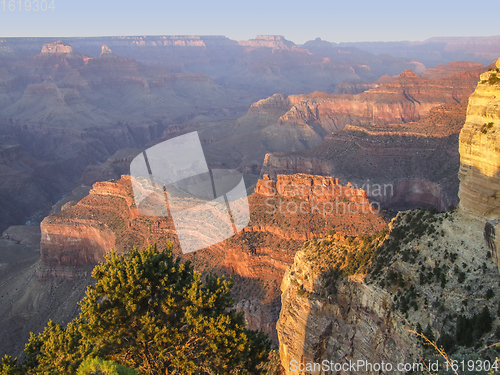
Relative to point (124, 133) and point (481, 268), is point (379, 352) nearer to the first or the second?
point (481, 268)

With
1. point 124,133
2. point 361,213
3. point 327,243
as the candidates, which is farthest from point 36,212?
point 327,243

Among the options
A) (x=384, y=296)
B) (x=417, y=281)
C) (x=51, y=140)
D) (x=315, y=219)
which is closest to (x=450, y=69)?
(x=51, y=140)

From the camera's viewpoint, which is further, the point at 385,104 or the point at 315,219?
the point at 385,104

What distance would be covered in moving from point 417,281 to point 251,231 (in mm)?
24619

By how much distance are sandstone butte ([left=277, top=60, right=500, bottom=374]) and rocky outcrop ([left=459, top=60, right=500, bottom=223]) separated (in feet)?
0.12

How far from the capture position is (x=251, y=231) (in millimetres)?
39875

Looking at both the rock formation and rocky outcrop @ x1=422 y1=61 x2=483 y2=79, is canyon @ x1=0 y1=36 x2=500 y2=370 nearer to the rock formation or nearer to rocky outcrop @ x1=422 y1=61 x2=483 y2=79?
the rock formation

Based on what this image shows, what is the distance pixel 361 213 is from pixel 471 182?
24321 millimetres

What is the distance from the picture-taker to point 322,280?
20.1 meters

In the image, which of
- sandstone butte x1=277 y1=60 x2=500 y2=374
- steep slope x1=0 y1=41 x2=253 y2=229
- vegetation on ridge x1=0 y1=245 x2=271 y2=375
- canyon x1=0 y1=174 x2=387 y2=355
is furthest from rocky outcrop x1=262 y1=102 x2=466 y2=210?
steep slope x1=0 y1=41 x2=253 y2=229

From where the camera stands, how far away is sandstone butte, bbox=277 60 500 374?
14.7m

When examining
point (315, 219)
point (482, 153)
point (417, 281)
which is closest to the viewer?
point (482, 153)

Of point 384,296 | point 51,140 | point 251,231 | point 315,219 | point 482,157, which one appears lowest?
point 51,140

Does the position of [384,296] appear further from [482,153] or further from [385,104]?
[385,104]
